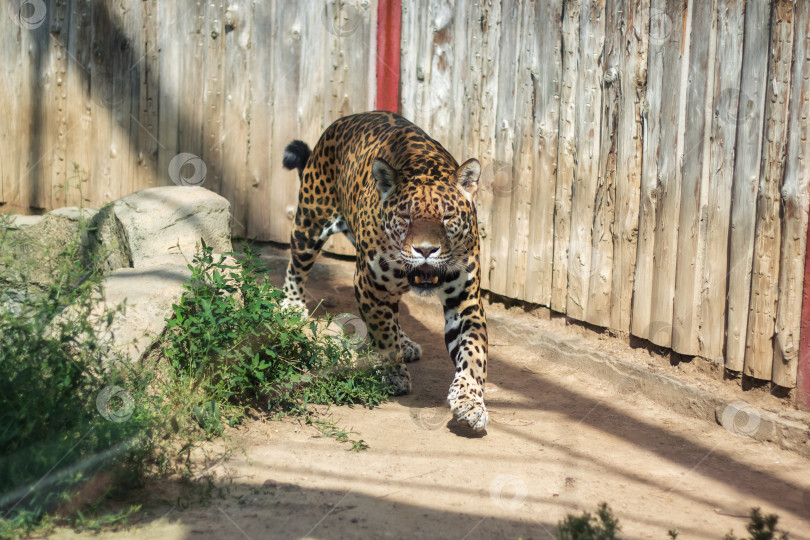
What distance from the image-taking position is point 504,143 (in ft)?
22.8

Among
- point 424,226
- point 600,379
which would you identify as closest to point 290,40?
point 424,226

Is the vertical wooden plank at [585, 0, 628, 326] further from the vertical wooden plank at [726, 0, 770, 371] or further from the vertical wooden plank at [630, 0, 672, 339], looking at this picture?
the vertical wooden plank at [726, 0, 770, 371]

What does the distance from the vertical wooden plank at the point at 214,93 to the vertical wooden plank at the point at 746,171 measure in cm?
510

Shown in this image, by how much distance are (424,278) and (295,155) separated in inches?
97.2

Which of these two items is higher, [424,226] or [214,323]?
[424,226]

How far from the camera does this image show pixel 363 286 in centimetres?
579

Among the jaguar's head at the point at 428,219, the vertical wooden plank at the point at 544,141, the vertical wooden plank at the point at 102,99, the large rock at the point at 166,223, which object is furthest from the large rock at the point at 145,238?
the vertical wooden plank at the point at 544,141

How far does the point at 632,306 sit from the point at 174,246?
332 centimetres

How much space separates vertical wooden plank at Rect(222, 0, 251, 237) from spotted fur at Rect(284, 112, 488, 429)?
2179 mm

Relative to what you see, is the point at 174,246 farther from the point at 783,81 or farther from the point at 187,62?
the point at 783,81

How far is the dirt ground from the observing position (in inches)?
150

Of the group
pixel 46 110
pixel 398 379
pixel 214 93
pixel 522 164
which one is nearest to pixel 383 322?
pixel 398 379

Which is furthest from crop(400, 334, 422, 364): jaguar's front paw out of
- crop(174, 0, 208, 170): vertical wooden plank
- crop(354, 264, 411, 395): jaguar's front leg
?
crop(174, 0, 208, 170): vertical wooden plank

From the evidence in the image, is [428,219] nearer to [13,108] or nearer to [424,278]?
[424,278]
